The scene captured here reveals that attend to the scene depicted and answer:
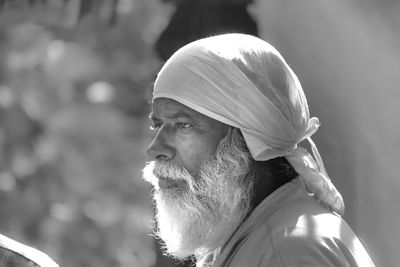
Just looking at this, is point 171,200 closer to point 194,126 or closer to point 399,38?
point 194,126

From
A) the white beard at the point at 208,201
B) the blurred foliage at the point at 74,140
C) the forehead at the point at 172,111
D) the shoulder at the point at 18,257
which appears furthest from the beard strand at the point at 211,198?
the blurred foliage at the point at 74,140

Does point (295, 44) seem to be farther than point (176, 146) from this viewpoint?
Yes

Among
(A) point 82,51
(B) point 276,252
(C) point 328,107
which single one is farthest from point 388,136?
(A) point 82,51

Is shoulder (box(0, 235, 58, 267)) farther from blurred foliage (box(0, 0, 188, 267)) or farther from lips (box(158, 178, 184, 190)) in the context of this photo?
blurred foliage (box(0, 0, 188, 267))

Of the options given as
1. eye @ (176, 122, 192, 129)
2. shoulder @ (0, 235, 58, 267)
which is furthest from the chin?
shoulder @ (0, 235, 58, 267)

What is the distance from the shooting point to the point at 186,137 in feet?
11.4

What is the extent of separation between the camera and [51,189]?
37.9 feet

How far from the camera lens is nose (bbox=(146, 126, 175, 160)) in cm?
346

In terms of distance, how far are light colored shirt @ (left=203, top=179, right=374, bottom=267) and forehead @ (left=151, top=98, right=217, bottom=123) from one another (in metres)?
0.36

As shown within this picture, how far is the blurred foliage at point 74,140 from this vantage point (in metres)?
10.9

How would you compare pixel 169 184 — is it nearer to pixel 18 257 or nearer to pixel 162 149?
pixel 162 149

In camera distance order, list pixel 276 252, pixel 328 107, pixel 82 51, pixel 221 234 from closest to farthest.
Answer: pixel 276 252 < pixel 221 234 < pixel 328 107 < pixel 82 51

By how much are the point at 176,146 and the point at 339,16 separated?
1.75 m

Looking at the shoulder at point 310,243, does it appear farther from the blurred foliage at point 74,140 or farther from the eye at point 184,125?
the blurred foliage at point 74,140
